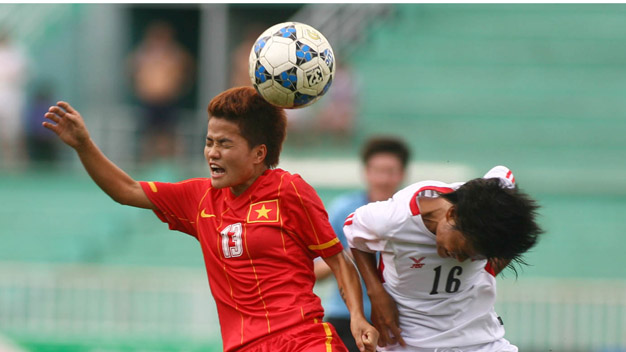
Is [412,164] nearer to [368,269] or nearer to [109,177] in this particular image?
[368,269]

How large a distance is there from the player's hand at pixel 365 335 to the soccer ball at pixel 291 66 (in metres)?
1.09

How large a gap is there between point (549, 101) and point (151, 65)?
544 cm

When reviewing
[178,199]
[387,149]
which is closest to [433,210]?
[178,199]

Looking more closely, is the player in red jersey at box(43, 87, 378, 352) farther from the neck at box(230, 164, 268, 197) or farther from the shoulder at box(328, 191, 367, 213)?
the shoulder at box(328, 191, 367, 213)

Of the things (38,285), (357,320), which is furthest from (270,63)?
(38,285)

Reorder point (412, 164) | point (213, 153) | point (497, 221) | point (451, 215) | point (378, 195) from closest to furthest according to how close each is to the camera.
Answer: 1. point (497, 221)
2. point (451, 215)
3. point (213, 153)
4. point (378, 195)
5. point (412, 164)

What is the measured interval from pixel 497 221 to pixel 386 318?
33.1 inches

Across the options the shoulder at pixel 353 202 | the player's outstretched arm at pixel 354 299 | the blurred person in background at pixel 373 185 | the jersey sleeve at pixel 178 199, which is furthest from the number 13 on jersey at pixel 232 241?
the shoulder at pixel 353 202

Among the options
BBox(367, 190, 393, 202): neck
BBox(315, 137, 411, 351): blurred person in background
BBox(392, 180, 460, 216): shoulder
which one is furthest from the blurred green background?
BBox(392, 180, 460, 216): shoulder

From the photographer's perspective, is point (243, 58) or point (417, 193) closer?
point (417, 193)

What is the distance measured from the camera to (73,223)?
1252cm

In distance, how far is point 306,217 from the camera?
4508 millimetres

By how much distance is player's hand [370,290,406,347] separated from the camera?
4664 mm

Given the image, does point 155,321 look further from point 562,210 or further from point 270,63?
point 270,63
